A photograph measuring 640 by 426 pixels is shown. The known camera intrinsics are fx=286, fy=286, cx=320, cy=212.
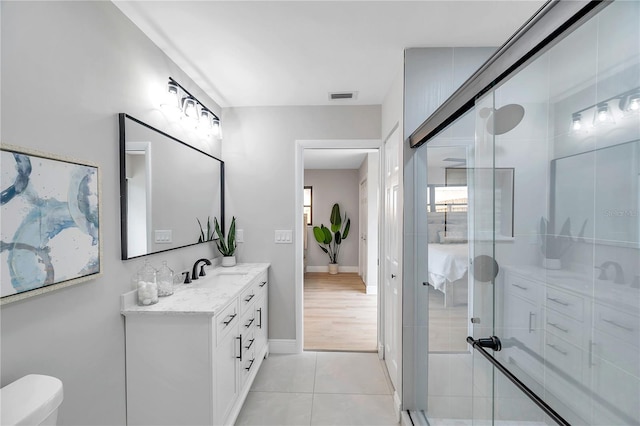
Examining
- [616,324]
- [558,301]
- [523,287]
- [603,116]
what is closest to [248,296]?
[523,287]

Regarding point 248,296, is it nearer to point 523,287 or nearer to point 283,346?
point 283,346

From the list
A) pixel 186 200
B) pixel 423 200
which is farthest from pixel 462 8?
pixel 186 200

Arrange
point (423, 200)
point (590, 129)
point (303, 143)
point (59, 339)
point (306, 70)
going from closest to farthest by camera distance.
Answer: point (590, 129), point (59, 339), point (423, 200), point (306, 70), point (303, 143)

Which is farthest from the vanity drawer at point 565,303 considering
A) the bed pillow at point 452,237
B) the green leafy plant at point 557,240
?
the bed pillow at point 452,237

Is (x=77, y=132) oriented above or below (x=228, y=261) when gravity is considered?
above

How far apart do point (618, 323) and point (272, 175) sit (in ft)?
8.78

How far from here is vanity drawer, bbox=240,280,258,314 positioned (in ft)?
6.91

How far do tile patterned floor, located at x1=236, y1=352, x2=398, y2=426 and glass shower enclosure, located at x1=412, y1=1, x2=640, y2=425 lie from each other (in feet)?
3.09

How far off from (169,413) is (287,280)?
1.54 meters

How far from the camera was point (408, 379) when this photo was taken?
6.63ft

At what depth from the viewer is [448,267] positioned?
5.35 ft

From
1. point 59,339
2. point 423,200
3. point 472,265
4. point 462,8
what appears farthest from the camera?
point 423,200

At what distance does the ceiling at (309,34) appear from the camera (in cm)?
155

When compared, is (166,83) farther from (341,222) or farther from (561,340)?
(341,222)
